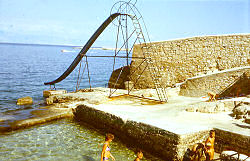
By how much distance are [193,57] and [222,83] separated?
316cm

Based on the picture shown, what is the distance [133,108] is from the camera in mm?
10688

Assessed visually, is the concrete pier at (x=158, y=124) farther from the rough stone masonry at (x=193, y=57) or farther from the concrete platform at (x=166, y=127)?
the rough stone masonry at (x=193, y=57)

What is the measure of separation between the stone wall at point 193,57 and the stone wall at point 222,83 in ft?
6.71

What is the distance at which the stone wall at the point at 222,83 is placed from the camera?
13.2 m

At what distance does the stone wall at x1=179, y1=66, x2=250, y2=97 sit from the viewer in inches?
520

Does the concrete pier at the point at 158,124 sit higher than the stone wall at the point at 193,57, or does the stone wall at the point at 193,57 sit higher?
the stone wall at the point at 193,57

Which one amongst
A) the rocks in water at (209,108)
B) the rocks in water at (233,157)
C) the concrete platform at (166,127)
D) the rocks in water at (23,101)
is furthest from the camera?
the rocks in water at (23,101)

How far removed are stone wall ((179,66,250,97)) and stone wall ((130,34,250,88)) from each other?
204 centimetres

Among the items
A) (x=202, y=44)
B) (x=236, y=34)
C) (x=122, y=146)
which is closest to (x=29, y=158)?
(x=122, y=146)

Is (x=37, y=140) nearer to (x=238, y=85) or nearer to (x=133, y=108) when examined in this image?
(x=133, y=108)

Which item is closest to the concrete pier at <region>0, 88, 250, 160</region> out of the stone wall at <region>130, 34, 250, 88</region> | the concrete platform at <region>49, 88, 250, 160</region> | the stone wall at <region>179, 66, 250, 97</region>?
the concrete platform at <region>49, 88, 250, 160</region>

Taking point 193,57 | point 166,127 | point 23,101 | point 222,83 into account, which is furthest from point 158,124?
point 23,101

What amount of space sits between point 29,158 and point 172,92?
32.6 ft

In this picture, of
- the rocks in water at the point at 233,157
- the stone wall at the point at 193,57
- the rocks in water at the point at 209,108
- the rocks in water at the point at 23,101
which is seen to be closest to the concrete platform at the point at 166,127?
the rocks in water at the point at 209,108
